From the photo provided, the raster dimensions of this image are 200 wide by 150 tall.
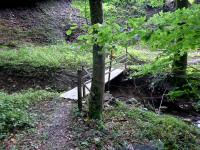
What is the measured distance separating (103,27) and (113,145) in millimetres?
4249

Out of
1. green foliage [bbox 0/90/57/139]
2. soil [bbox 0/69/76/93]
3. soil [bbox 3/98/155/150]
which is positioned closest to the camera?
soil [bbox 3/98/155/150]

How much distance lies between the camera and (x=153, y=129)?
852 cm

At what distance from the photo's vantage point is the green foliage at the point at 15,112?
292 inches

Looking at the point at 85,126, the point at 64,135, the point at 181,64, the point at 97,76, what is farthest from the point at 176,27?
the point at 181,64

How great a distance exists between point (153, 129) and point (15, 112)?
3779mm

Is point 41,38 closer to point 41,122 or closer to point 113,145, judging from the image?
point 41,122

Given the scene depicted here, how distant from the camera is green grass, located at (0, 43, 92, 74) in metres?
12.8

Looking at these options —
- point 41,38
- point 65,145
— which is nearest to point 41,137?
point 65,145

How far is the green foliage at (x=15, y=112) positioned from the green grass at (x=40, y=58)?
334 centimetres

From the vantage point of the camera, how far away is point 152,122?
901 centimetres

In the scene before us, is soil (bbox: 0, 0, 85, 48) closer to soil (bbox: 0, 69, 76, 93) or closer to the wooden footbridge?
soil (bbox: 0, 69, 76, 93)

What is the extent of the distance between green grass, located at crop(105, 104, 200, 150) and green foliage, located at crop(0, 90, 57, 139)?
2.23 m

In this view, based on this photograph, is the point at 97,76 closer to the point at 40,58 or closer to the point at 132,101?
the point at 132,101

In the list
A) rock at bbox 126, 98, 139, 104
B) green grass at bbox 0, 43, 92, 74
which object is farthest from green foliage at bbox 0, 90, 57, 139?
green grass at bbox 0, 43, 92, 74
